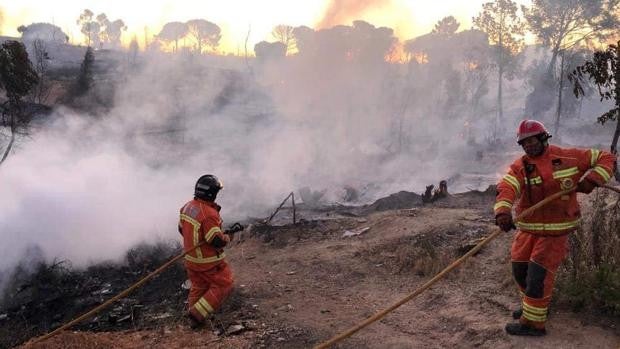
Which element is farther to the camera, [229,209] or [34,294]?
[229,209]

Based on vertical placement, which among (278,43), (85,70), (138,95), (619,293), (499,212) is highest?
(278,43)

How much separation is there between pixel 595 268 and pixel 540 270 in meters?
0.91

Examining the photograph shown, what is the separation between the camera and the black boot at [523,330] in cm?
341

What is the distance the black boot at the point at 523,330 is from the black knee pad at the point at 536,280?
0.31 meters

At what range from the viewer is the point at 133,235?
824 centimetres

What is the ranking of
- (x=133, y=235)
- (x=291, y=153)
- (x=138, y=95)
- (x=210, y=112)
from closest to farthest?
(x=133, y=235) → (x=291, y=153) → (x=138, y=95) → (x=210, y=112)

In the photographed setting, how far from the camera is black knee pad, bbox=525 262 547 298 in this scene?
10.7 ft

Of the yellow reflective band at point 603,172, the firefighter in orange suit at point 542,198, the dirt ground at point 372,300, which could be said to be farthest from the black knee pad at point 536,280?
the yellow reflective band at point 603,172

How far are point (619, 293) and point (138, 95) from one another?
2292cm

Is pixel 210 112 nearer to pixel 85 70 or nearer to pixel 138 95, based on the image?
pixel 138 95

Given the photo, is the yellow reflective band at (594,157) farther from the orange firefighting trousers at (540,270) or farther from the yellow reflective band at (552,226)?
the orange firefighting trousers at (540,270)

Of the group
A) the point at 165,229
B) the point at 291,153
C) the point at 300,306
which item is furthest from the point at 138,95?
the point at 300,306

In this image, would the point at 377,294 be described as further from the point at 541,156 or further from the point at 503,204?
the point at 541,156

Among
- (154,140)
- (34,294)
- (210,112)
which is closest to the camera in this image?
(34,294)
